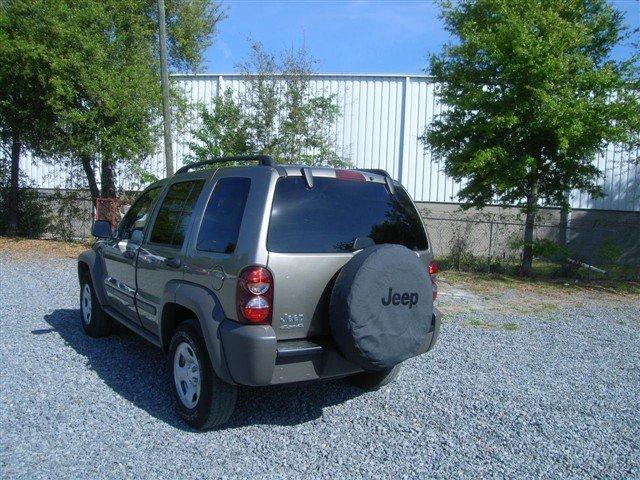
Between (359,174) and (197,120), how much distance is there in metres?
14.6

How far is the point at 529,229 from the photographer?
13.4 meters

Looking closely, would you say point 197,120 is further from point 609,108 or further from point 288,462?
point 288,462

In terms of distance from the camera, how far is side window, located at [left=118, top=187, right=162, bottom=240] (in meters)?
5.44

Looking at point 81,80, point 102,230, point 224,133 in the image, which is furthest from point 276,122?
point 102,230

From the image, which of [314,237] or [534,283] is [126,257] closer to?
[314,237]

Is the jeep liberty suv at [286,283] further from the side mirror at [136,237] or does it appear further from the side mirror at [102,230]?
the side mirror at [102,230]

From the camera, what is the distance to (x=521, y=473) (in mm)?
3621

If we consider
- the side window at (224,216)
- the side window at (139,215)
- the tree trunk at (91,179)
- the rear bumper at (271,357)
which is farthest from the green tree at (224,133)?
the rear bumper at (271,357)

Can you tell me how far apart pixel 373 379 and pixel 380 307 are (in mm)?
1462

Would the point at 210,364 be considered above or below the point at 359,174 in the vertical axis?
below

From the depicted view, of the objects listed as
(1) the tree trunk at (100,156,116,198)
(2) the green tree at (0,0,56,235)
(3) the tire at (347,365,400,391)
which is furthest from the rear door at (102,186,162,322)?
(1) the tree trunk at (100,156,116,198)

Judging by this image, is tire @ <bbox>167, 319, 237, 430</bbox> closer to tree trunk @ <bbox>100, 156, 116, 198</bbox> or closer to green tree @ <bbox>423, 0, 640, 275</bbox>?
green tree @ <bbox>423, 0, 640, 275</bbox>

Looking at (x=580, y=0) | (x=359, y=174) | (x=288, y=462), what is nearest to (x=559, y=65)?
(x=580, y=0)

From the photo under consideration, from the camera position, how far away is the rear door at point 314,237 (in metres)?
3.70
